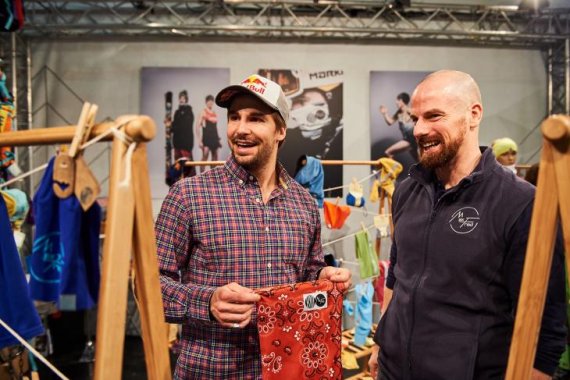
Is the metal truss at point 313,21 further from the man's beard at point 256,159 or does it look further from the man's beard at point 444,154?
the man's beard at point 444,154

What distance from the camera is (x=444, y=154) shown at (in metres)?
1.48

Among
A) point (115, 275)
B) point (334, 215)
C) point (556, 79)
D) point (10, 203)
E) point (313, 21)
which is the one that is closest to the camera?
point (115, 275)

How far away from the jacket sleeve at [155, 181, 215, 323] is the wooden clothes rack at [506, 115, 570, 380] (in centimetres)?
82

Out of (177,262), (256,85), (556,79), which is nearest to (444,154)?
(256,85)

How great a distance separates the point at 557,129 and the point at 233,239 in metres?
0.97

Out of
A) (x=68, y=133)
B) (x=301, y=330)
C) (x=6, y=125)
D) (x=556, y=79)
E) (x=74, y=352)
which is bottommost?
(x=74, y=352)

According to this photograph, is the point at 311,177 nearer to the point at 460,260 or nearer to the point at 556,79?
the point at 460,260

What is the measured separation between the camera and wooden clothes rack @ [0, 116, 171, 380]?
0.85 m

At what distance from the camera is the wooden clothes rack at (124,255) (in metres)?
0.85

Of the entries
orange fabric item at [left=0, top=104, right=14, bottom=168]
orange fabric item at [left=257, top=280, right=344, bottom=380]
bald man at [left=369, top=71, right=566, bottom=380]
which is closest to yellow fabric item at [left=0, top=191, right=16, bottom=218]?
orange fabric item at [left=0, top=104, right=14, bottom=168]

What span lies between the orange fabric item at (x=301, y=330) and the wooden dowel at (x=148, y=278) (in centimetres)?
49

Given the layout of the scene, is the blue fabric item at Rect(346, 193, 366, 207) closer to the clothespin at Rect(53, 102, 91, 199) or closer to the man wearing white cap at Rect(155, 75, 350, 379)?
the man wearing white cap at Rect(155, 75, 350, 379)

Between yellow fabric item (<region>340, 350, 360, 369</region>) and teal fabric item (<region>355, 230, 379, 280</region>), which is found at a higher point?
teal fabric item (<region>355, 230, 379, 280</region>)

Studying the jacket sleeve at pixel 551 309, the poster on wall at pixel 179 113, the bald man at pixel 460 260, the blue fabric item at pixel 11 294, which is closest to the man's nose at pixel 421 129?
the bald man at pixel 460 260
